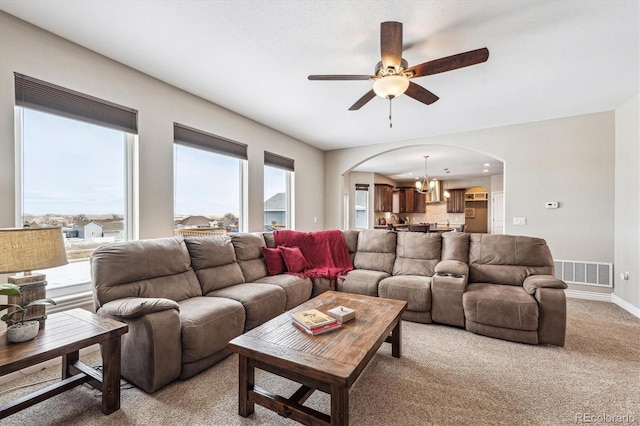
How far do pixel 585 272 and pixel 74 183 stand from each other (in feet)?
21.2

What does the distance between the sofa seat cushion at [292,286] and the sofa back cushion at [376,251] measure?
0.94m

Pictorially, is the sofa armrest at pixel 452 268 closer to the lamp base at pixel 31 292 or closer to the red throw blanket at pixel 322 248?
the red throw blanket at pixel 322 248

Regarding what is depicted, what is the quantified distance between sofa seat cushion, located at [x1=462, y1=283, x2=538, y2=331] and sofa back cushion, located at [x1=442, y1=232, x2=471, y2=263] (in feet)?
1.98

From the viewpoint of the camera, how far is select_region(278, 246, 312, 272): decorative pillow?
12.0ft

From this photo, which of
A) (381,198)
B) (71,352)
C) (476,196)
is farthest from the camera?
(476,196)

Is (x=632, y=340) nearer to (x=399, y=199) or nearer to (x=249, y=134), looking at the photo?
(x=249, y=134)

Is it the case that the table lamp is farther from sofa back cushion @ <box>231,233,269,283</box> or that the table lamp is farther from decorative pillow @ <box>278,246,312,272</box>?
decorative pillow @ <box>278,246,312,272</box>

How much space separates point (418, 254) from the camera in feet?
12.3

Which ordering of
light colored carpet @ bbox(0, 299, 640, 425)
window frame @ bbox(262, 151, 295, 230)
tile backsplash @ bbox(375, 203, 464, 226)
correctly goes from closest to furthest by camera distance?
1. light colored carpet @ bbox(0, 299, 640, 425)
2. window frame @ bbox(262, 151, 295, 230)
3. tile backsplash @ bbox(375, 203, 464, 226)

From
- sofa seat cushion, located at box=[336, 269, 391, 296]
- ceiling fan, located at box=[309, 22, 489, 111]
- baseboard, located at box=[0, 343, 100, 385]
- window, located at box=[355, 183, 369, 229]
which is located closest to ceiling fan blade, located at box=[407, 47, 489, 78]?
ceiling fan, located at box=[309, 22, 489, 111]

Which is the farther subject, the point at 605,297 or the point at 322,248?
the point at 322,248

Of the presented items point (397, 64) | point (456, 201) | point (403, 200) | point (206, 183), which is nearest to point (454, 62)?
point (397, 64)

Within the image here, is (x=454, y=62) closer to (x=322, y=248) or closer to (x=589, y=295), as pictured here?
(x=322, y=248)

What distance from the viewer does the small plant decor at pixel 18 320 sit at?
1510 millimetres
